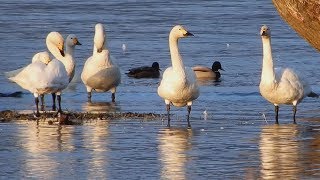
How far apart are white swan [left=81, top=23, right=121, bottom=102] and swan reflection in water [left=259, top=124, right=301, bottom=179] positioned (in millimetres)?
5760

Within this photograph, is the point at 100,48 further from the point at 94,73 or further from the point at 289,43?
the point at 289,43

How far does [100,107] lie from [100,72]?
196cm

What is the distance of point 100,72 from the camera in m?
21.6

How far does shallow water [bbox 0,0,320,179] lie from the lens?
40.5ft

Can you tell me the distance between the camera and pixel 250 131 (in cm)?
1540

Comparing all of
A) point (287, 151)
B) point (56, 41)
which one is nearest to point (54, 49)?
point (56, 41)

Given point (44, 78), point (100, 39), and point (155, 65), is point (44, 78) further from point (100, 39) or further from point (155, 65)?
point (155, 65)

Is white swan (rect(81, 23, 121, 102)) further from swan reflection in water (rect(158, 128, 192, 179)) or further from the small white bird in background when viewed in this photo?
swan reflection in water (rect(158, 128, 192, 179))

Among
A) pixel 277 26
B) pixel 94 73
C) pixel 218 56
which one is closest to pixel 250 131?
pixel 94 73

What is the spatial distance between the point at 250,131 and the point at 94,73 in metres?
6.66

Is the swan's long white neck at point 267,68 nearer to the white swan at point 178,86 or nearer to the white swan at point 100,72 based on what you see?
the white swan at point 178,86

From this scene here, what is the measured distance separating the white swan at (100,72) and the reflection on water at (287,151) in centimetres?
585

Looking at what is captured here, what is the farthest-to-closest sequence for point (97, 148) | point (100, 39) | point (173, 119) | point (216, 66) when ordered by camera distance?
point (216, 66), point (100, 39), point (173, 119), point (97, 148)

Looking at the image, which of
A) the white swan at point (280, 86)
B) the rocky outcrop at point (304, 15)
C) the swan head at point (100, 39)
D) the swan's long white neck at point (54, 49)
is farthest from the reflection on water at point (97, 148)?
the swan head at point (100, 39)
